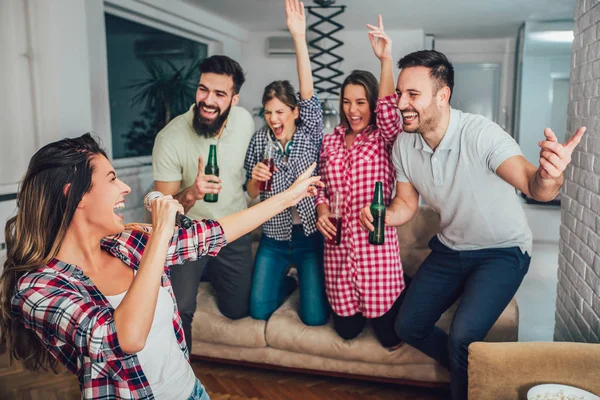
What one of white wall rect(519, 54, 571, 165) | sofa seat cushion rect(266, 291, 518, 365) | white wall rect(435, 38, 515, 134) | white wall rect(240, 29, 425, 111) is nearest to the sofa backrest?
sofa seat cushion rect(266, 291, 518, 365)

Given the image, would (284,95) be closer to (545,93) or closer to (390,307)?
(390,307)

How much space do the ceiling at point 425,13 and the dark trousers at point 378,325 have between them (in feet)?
11.5

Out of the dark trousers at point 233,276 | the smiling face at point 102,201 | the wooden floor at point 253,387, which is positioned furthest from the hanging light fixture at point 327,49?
the smiling face at point 102,201

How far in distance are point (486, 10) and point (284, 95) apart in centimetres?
380

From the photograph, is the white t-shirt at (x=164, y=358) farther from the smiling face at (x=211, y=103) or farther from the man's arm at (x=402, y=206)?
the smiling face at (x=211, y=103)

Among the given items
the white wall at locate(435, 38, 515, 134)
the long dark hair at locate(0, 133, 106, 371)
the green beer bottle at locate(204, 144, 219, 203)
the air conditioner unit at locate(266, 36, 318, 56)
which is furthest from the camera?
the white wall at locate(435, 38, 515, 134)

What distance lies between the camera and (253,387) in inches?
105

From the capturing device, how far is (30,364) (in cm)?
142

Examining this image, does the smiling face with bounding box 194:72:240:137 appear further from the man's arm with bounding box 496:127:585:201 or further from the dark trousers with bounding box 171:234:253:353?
the man's arm with bounding box 496:127:585:201

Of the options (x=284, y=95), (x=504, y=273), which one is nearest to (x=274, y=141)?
(x=284, y=95)

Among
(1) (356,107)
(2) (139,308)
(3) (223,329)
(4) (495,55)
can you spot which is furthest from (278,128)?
(4) (495,55)

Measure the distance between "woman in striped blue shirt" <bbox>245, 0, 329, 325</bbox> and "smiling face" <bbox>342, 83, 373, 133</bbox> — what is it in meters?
0.20

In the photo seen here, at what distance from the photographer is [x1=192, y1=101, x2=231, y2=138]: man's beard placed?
8.86ft

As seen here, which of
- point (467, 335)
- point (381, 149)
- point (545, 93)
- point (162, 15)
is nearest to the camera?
point (467, 335)
